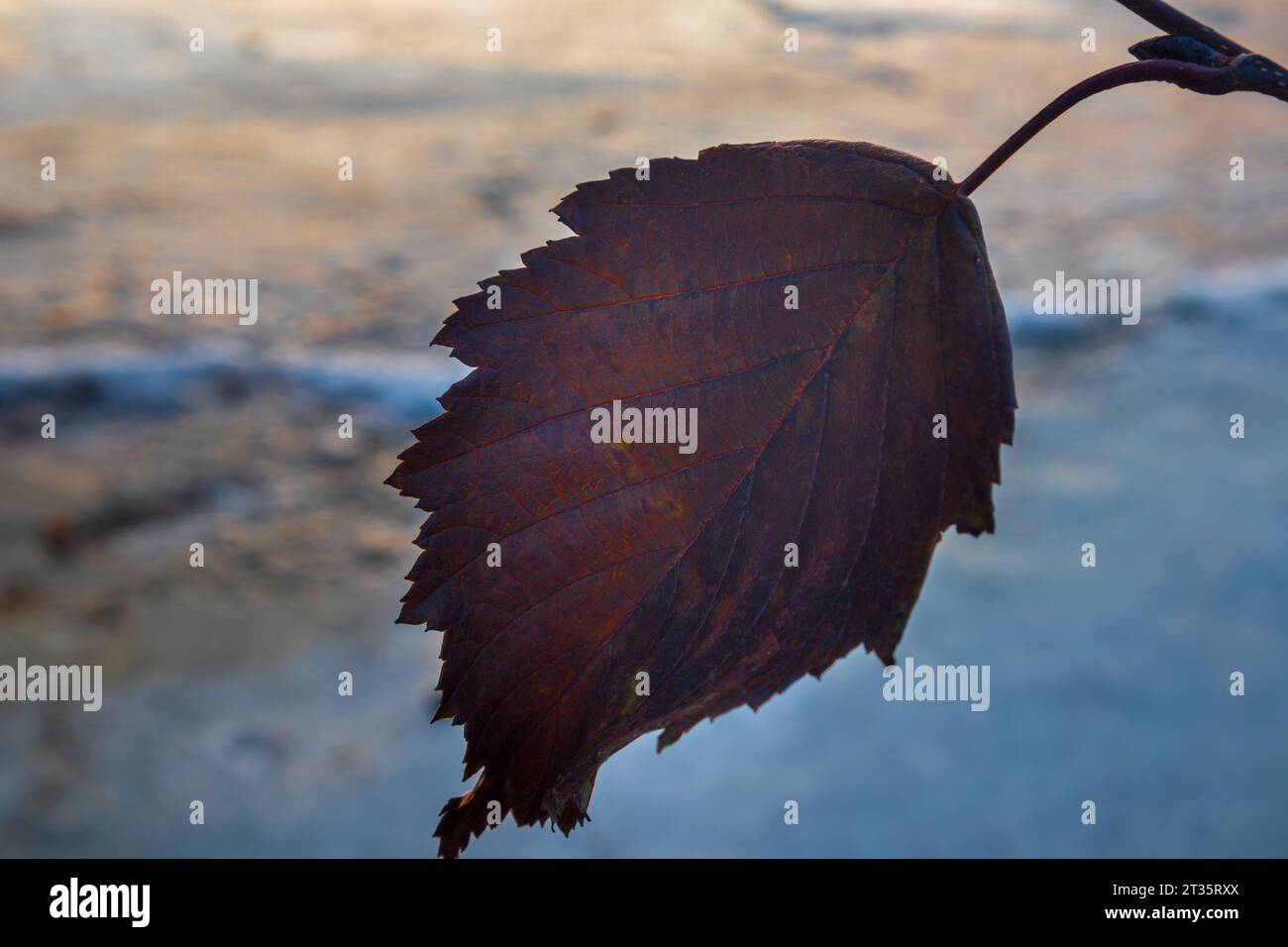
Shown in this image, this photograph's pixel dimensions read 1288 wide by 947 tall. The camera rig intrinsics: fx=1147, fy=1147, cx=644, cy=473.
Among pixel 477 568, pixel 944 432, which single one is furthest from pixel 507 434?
pixel 944 432

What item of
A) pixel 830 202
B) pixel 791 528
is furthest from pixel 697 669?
pixel 830 202

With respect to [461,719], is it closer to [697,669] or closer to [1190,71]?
[697,669]

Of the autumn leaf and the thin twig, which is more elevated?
the thin twig

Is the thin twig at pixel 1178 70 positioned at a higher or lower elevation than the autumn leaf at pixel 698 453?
higher

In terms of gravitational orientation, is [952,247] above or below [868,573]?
above

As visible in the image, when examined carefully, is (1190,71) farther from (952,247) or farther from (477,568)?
(477,568)

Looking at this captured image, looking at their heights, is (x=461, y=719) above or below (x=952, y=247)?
below
